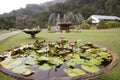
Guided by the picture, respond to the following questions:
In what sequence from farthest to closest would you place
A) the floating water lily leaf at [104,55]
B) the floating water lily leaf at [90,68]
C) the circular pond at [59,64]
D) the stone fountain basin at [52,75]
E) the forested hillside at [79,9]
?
the forested hillside at [79,9] → the floating water lily leaf at [104,55] → the floating water lily leaf at [90,68] → the circular pond at [59,64] → the stone fountain basin at [52,75]

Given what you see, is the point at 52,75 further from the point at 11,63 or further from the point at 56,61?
the point at 11,63

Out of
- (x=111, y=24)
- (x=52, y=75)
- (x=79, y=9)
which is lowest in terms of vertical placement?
(x=111, y=24)

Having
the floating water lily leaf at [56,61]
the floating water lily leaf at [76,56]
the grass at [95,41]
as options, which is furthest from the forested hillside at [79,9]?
the floating water lily leaf at [56,61]

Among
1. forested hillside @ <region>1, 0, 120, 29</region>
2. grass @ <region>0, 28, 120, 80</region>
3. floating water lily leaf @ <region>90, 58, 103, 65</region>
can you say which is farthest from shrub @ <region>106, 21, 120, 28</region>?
floating water lily leaf @ <region>90, 58, 103, 65</region>

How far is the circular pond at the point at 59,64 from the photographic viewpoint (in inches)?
74.9

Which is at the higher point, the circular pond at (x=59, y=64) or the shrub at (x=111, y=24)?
the circular pond at (x=59, y=64)

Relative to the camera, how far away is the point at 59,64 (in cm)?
222

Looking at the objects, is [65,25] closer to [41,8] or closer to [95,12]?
[95,12]

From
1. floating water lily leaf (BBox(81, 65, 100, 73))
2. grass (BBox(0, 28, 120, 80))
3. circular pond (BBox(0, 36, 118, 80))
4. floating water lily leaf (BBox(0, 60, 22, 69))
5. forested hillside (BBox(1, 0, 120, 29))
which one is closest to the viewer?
circular pond (BBox(0, 36, 118, 80))

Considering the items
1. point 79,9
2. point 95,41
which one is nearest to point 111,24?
point 95,41

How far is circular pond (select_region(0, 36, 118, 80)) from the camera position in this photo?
190cm

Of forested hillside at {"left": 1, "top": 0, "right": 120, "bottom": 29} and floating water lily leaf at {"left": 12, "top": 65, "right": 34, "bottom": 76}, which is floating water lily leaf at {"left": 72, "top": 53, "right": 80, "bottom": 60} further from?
forested hillside at {"left": 1, "top": 0, "right": 120, "bottom": 29}

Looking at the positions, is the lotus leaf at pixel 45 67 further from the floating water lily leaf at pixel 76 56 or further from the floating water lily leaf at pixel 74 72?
the floating water lily leaf at pixel 76 56

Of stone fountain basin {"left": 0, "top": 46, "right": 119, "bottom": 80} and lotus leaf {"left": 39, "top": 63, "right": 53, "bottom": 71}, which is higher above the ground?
lotus leaf {"left": 39, "top": 63, "right": 53, "bottom": 71}
